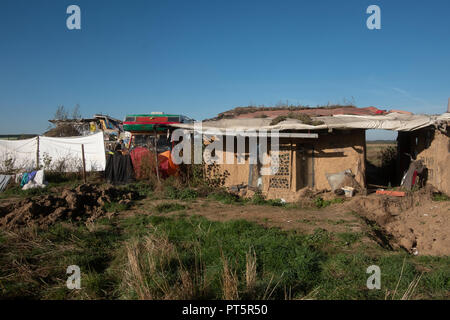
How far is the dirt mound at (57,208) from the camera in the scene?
5.68 m

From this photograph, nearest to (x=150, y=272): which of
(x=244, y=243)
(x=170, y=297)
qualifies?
(x=170, y=297)

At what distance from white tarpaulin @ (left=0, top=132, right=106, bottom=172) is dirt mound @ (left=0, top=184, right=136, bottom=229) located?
A: 3817 mm

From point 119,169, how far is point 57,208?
14.0 ft

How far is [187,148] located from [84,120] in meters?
11.1

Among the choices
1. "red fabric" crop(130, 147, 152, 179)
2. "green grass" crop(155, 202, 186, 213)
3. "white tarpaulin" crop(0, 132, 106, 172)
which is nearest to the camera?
"green grass" crop(155, 202, 186, 213)

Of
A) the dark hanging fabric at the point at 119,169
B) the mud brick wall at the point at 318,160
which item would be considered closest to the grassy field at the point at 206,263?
the mud brick wall at the point at 318,160

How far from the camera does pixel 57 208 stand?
20.8 feet

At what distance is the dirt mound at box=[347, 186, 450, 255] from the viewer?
5.46 m

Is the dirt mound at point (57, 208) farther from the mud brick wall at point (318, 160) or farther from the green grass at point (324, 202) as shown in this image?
the green grass at point (324, 202)

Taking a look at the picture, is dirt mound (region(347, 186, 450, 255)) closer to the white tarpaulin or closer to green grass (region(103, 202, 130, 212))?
green grass (region(103, 202, 130, 212))

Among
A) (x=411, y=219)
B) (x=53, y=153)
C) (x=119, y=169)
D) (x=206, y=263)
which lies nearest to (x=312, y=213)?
(x=411, y=219)

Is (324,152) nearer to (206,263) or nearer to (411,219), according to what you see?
(411,219)

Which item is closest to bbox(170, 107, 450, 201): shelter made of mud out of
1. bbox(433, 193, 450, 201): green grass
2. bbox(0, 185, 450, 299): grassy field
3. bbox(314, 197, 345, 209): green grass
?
bbox(433, 193, 450, 201): green grass
